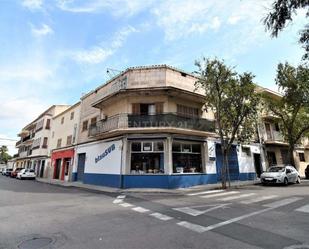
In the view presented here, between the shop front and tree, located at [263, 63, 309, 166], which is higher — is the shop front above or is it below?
below

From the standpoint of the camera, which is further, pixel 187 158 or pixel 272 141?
pixel 272 141

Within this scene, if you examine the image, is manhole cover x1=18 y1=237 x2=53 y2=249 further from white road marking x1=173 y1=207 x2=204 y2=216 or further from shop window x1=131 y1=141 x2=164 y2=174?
shop window x1=131 y1=141 x2=164 y2=174

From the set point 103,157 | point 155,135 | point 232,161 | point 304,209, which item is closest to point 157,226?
point 304,209

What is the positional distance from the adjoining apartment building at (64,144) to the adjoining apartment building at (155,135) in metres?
5.89

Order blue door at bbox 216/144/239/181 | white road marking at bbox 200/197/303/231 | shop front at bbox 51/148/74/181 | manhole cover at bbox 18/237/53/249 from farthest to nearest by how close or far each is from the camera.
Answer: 1. shop front at bbox 51/148/74/181
2. blue door at bbox 216/144/239/181
3. white road marking at bbox 200/197/303/231
4. manhole cover at bbox 18/237/53/249

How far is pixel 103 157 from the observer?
1938 centimetres

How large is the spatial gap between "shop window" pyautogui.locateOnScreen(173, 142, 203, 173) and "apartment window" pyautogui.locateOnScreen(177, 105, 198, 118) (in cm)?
240

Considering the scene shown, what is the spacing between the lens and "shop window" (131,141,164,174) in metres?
16.8

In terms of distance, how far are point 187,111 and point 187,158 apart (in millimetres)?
3839

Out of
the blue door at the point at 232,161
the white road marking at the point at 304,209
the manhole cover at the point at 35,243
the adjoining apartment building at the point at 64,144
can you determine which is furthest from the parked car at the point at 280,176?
the adjoining apartment building at the point at 64,144

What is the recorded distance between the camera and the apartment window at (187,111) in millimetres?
18439

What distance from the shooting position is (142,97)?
18.2m

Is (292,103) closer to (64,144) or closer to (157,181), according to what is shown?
(157,181)

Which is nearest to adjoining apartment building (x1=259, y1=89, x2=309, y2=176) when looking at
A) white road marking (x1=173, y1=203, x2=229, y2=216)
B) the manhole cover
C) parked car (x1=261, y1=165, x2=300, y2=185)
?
parked car (x1=261, y1=165, x2=300, y2=185)
